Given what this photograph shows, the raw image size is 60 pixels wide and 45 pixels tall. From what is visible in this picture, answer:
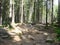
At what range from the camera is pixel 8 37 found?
11578 mm

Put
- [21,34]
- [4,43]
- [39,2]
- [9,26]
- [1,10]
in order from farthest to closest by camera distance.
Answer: [39,2]
[1,10]
[9,26]
[21,34]
[4,43]

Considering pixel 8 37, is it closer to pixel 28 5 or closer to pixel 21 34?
pixel 21 34

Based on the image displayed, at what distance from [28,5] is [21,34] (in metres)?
32.9

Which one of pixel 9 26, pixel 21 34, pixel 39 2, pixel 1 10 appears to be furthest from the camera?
pixel 39 2

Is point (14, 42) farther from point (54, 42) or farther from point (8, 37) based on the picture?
point (54, 42)

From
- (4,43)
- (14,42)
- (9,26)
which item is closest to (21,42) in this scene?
(14,42)

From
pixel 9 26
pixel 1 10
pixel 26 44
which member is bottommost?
pixel 26 44

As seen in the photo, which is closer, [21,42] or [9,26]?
[21,42]

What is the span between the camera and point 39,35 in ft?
43.5

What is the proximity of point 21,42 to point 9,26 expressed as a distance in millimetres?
3125

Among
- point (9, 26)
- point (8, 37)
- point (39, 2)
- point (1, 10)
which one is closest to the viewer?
point (8, 37)

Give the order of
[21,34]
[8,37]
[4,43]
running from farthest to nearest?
[21,34] < [8,37] < [4,43]

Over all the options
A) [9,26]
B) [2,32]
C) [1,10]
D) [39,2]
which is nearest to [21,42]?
[2,32]

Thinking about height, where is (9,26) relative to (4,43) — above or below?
above
